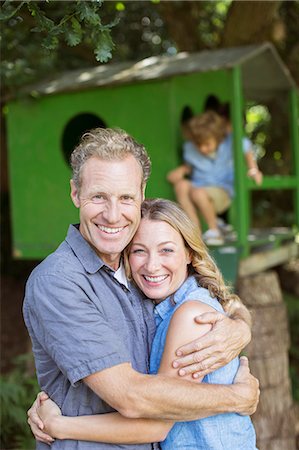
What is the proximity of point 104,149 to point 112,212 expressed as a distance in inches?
9.0

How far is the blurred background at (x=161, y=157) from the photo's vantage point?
5871 mm

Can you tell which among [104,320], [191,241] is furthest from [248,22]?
[104,320]

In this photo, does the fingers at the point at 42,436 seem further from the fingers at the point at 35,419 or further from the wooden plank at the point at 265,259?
the wooden plank at the point at 265,259

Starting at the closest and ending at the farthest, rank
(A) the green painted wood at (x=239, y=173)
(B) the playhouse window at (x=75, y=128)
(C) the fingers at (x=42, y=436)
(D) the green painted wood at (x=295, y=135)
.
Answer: (C) the fingers at (x=42, y=436), (A) the green painted wood at (x=239, y=173), (B) the playhouse window at (x=75, y=128), (D) the green painted wood at (x=295, y=135)

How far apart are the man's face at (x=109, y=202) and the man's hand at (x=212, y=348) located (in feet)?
1.36

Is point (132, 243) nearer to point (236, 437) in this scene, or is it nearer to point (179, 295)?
point (179, 295)

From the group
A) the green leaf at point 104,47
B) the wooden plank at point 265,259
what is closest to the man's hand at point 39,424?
the green leaf at point 104,47

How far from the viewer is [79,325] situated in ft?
7.12

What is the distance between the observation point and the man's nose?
2359 mm

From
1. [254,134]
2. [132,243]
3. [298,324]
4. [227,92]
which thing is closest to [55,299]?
[132,243]

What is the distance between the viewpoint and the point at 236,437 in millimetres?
2480

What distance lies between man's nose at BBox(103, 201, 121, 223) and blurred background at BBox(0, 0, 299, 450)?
80.7 inches

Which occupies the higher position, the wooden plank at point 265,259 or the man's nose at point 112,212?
the man's nose at point 112,212

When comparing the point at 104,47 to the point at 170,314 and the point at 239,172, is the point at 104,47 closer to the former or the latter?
the point at 170,314
